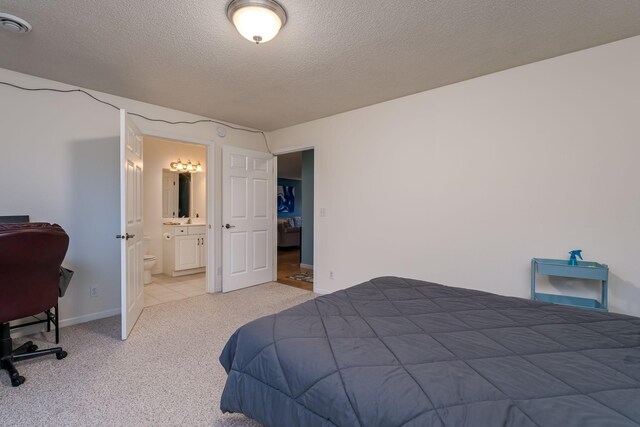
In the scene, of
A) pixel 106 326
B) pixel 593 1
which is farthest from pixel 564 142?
pixel 106 326

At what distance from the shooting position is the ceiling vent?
1861 mm

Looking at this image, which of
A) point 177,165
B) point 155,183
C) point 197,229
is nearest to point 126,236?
point 197,229

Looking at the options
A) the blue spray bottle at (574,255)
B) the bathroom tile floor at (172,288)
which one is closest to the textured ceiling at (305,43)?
the blue spray bottle at (574,255)

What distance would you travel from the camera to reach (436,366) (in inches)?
39.9

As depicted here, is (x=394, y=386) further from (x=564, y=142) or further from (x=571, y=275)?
(x=564, y=142)

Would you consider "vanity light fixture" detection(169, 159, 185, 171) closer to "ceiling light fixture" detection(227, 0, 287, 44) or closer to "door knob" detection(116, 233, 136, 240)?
"door knob" detection(116, 233, 136, 240)

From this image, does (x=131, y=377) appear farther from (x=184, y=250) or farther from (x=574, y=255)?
(x=574, y=255)

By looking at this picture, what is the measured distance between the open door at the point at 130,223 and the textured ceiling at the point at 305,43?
1.90ft

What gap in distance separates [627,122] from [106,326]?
4695mm

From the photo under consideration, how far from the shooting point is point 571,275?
7.03 ft

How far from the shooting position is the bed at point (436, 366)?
830mm

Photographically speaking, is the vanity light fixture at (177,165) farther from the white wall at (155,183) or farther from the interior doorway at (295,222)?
the interior doorway at (295,222)

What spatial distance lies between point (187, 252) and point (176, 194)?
1.16 meters

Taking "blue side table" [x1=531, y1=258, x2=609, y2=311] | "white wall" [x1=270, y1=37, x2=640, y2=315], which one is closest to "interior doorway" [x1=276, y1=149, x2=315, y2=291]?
"white wall" [x1=270, y1=37, x2=640, y2=315]
